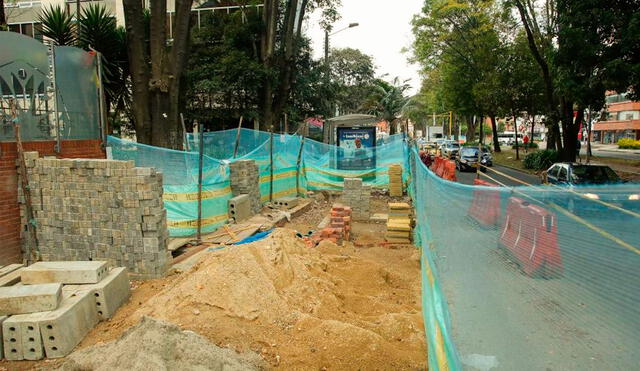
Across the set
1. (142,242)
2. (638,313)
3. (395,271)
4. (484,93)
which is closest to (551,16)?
(484,93)

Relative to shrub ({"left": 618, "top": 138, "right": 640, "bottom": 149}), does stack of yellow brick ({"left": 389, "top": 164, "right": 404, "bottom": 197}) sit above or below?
below

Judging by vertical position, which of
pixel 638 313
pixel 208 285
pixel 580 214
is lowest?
pixel 208 285

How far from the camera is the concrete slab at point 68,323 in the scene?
204 inches

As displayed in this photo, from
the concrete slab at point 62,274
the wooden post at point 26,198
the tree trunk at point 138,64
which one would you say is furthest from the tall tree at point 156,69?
the concrete slab at point 62,274

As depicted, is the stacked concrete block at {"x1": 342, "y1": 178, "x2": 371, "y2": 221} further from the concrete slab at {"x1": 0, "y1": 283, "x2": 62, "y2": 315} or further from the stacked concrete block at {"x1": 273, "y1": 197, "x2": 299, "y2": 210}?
the concrete slab at {"x1": 0, "y1": 283, "x2": 62, "y2": 315}

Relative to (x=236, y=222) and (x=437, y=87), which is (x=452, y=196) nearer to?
(x=236, y=222)

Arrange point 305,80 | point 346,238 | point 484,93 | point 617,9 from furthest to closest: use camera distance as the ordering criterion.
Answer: point 484,93 → point 305,80 → point 617,9 → point 346,238

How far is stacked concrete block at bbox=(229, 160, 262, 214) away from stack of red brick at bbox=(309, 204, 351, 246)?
248cm

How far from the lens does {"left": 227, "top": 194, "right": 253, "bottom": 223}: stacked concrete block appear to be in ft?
37.6

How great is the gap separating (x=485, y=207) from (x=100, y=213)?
625cm

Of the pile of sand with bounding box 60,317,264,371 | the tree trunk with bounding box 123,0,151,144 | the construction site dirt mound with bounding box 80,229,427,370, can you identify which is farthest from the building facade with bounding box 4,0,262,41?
the pile of sand with bounding box 60,317,264,371

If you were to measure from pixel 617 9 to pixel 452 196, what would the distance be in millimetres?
15326

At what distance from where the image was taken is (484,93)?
34750 mm

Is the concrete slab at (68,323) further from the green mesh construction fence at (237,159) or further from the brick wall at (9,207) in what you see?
the green mesh construction fence at (237,159)
